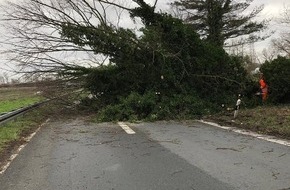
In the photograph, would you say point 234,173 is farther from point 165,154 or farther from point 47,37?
point 47,37

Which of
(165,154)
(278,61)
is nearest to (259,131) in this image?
(165,154)

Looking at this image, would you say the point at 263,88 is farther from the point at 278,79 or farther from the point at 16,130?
the point at 16,130

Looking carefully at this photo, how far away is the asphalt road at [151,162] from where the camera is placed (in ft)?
20.8

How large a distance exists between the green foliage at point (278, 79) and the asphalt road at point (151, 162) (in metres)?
6.13

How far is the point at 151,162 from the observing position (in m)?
7.91

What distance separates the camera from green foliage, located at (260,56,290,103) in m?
17.0

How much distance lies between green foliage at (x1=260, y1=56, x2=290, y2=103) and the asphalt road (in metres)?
6.13

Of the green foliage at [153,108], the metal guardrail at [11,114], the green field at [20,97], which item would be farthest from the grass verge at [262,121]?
the green field at [20,97]

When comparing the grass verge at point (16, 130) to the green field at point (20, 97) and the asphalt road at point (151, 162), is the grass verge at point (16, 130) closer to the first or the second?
the asphalt road at point (151, 162)

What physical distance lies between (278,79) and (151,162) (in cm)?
1085

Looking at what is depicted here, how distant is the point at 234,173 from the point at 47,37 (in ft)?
44.6

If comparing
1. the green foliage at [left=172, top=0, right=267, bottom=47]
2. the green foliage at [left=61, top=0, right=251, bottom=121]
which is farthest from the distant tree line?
the green foliage at [left=172, top=0, right=267, bottom=47]

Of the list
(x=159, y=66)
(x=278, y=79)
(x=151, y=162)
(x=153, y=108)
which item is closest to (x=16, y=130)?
(x=153, y=108)

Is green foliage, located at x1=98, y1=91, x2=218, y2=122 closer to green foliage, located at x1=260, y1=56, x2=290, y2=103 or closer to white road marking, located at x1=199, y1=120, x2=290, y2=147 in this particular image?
green foliage, located at x1=260, y1=56, x2=290, y2=103
